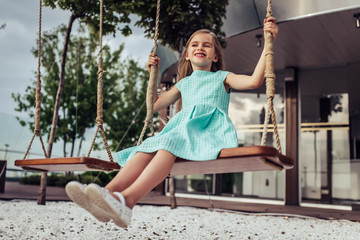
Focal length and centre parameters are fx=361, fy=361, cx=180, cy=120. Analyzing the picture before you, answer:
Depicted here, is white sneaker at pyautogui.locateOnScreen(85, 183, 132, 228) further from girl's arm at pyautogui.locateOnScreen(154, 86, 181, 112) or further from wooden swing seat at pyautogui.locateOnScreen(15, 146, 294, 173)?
girl's arm at pyautogui.locateOnScreen(154, 86, 181, 112)

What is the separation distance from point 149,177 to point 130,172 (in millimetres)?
169

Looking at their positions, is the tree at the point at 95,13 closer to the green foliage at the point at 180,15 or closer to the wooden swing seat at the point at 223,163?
the green foliage at the point at 180,15

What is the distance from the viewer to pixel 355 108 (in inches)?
394

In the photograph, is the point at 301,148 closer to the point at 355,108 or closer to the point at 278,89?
the point at 278,89

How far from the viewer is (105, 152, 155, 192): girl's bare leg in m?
1.69

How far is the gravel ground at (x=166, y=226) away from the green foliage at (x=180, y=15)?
2.43 m

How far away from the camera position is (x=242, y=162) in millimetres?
1620

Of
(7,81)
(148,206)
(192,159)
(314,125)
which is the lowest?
(148,206)

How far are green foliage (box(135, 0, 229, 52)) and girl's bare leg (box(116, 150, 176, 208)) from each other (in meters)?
3.14

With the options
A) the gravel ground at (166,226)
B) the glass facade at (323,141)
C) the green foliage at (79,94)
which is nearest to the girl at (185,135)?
the gravel ground at (166,226)

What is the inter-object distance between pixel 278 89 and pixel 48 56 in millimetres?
6675

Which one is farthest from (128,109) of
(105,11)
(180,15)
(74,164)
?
(74,164)

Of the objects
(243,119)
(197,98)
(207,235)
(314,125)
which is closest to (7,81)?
(243,119)

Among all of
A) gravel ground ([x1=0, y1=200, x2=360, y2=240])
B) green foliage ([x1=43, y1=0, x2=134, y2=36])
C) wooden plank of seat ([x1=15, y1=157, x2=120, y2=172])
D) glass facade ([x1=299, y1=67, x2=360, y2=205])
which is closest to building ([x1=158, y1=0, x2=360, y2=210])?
glass facade ([x1=299, y1=67, x2=360, y2=205])
